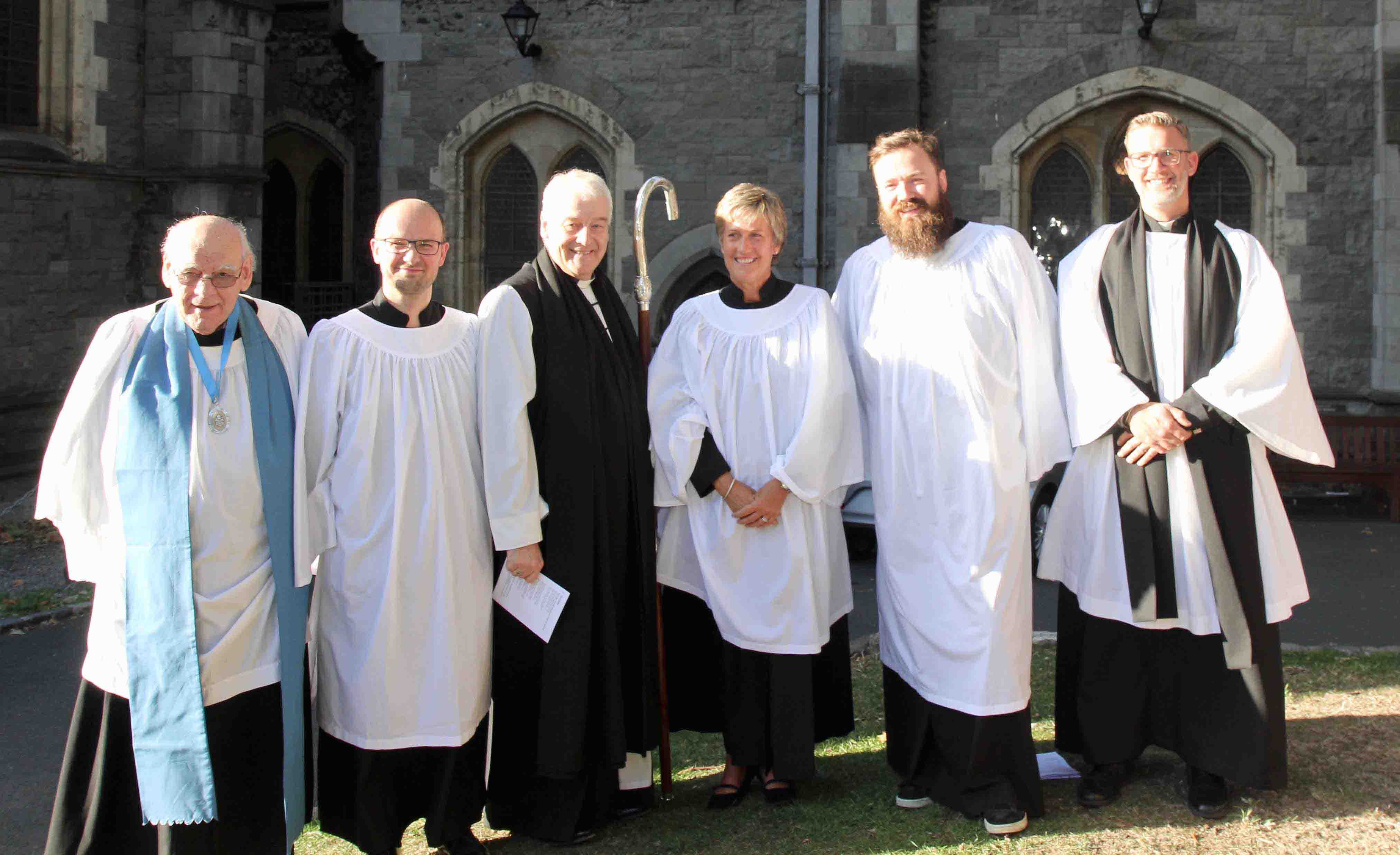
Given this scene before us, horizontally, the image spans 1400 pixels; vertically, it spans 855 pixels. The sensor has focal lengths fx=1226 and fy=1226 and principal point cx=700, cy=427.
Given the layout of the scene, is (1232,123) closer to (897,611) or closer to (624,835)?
(897,611)

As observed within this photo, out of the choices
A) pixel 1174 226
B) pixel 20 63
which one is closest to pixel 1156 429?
pixel 1174 226

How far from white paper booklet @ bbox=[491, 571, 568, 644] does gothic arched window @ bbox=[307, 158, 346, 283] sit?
10.3 meters

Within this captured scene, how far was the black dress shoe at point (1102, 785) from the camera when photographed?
3.88 meters

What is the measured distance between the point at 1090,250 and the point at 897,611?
1.35 meters

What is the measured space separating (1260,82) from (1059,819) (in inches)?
348

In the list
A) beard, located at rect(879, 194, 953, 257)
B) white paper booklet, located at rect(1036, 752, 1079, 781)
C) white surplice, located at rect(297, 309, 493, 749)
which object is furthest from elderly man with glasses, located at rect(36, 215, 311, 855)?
white paper booklet, located at rect(1036, 752, 1079, 781)

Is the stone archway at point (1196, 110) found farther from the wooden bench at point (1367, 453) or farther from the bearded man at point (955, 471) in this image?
the bearded man at point (955, 471)

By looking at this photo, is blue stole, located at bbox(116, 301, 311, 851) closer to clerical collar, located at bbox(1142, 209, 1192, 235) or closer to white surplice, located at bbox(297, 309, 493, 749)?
white surplice, located at bbox(297, 309, 493, 749)

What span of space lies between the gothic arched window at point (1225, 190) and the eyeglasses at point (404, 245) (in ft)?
29.9

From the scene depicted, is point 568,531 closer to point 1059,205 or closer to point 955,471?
point 955,471

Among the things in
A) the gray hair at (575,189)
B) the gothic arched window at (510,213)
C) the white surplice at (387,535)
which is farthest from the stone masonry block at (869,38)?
the white surplice at (387,535)

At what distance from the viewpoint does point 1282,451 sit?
3.91m

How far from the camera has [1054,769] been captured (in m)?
4.11

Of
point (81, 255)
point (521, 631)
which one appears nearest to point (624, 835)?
point (521, 631)
